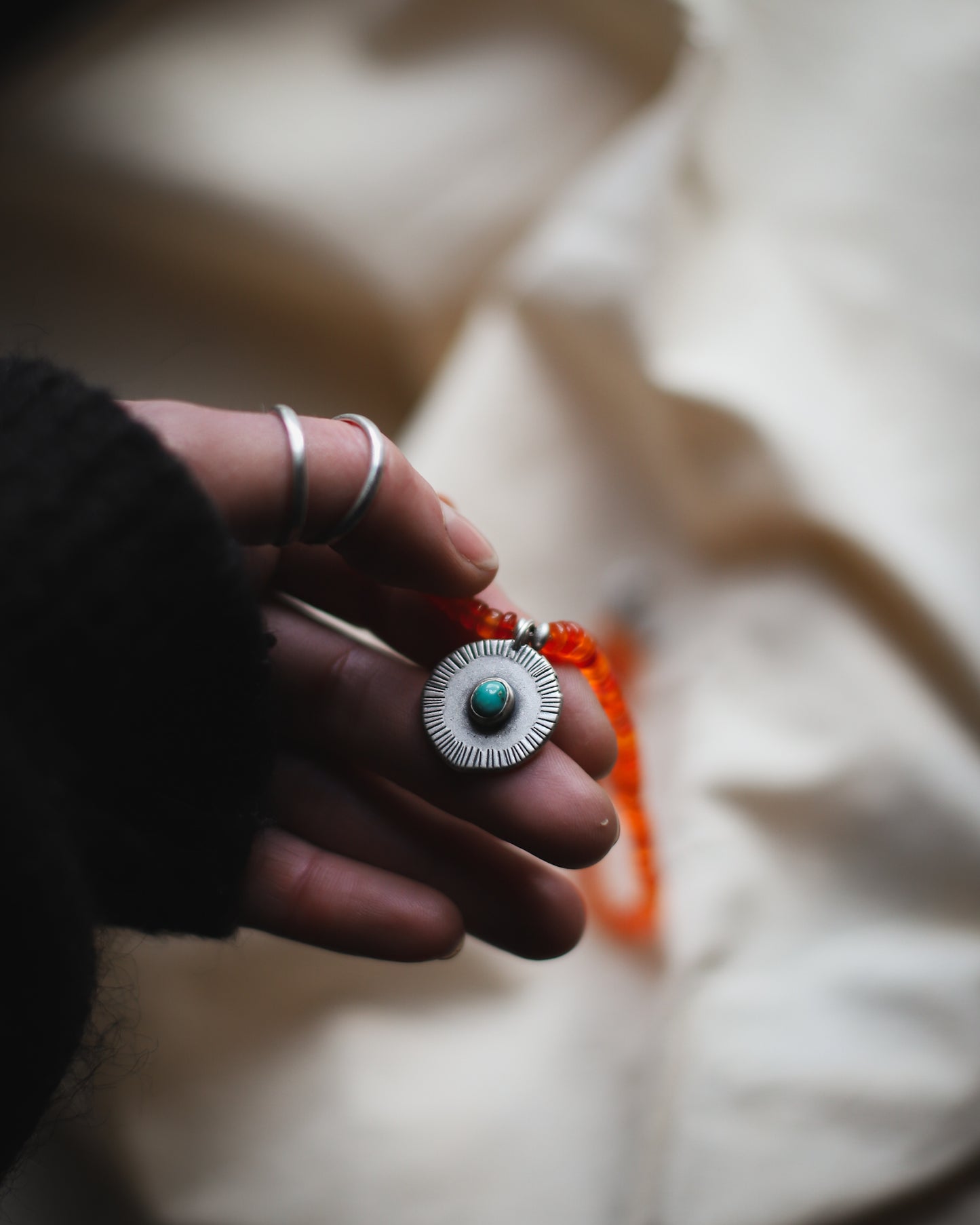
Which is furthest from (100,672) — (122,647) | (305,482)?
(305,482)

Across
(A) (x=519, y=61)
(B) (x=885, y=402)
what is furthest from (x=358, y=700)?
(A) (x=519, y=61)

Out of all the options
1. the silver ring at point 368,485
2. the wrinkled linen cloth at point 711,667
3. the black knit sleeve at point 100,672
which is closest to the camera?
the black knit sleeve at point 100,672

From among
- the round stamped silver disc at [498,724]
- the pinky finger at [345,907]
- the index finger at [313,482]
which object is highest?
the index finger at [313,482]

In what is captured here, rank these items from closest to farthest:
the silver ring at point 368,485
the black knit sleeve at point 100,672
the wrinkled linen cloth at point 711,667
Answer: the black knit sleeve at point 100,672
the silver ring at point 368,485
the wrinkled linen cloth at point 711,667

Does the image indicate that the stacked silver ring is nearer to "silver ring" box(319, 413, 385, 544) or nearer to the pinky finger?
"silver ring" box(319, 413, 385, 544)

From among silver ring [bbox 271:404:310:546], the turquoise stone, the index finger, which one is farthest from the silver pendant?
silver ring [bbox 271:404:310:546]

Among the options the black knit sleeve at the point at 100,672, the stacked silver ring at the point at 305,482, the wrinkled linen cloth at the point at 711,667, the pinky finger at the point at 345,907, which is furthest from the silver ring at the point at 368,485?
the wrinkled linen cloth at the point at 711,667

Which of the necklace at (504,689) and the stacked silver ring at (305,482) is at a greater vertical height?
the stacked silver ring at (305,482)

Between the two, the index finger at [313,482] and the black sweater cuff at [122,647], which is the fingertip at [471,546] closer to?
the index finger at [313,482]
